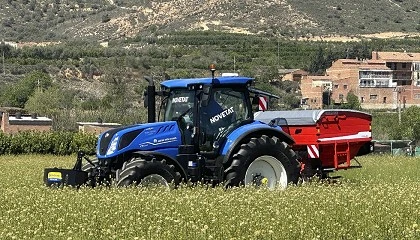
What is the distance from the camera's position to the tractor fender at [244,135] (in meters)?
14.9

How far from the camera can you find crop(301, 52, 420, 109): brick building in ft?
317

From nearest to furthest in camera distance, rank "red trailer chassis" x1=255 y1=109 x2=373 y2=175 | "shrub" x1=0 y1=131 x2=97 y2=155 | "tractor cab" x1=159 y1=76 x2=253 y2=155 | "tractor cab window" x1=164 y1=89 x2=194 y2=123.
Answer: "tractor cab" x1=159 y1=76 x2=253 y2=155, "tractor cab window" x1=164 y1=89 x2=194 y2=123, "red trailer chassis" x1=255 y1=109 x2=373 y2=175, "shrub" x1=0 y1=131 x2=97 y2=155

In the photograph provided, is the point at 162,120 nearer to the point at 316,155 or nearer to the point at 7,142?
the point at 316,155

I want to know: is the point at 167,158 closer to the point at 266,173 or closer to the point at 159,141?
the point at 159,141

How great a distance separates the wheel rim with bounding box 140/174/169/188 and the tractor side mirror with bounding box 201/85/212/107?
1724 millimetres

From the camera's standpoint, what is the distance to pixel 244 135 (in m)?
15.1

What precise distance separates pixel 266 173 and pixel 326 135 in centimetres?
228

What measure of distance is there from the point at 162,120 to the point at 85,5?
122 m

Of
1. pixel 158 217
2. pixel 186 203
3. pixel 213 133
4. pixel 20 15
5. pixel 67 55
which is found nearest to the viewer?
pixel 158 217

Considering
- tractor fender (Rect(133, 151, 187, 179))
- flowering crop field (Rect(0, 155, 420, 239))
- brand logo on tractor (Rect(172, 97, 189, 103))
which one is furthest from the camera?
brand logo on tractor (Rect(172, 97, 189, 103))

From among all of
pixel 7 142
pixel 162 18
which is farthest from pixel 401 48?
pixel 7 142

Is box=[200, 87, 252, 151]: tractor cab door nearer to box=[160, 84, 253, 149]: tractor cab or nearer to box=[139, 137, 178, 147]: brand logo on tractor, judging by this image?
box=[160, 84, 253, 149]: tractor cab

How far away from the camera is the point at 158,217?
10273mm

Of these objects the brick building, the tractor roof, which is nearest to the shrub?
the tractor roof
